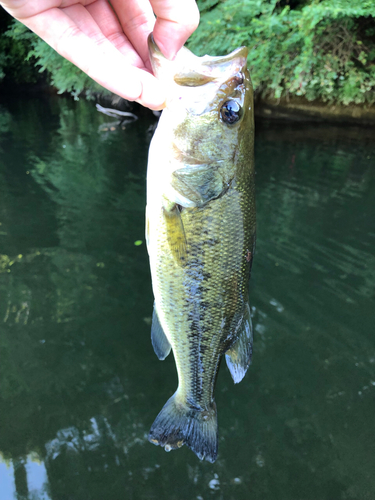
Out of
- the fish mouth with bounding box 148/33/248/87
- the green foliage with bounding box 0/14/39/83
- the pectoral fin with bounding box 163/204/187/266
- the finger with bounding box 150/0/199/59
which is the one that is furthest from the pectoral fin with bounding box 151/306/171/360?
the green foliage with bounding box 0/14/39/83

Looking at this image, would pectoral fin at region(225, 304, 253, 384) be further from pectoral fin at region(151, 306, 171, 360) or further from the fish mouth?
the fish mouth

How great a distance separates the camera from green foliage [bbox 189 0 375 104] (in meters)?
8.75

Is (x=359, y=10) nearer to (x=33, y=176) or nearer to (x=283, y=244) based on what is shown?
(x=283, y=244)

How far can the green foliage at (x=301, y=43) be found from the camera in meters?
8.75

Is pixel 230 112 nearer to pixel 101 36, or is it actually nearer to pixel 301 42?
pixel 101 36

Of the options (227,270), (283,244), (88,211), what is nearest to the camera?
(227,270)

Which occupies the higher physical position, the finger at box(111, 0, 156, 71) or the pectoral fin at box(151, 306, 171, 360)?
the finger at box(111, 0, 156, 71)

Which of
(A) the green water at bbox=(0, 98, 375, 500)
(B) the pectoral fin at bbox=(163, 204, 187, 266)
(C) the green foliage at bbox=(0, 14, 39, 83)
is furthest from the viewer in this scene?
(C) the green foliage at bbox=(0, 14, 39, 83)

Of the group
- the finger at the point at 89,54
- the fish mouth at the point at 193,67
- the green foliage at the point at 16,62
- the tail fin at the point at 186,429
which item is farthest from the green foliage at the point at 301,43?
the green foliage at the point at 16,62

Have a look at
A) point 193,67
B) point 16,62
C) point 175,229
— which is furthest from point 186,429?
point 16,62

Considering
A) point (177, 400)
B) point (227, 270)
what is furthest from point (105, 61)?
point (177, 400)

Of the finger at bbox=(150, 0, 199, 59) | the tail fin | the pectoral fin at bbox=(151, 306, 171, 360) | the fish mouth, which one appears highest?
the finger at bbox=(150, 0, 199, 59)

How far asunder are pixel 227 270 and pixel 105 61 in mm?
983

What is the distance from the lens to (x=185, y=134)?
160 centimetres
